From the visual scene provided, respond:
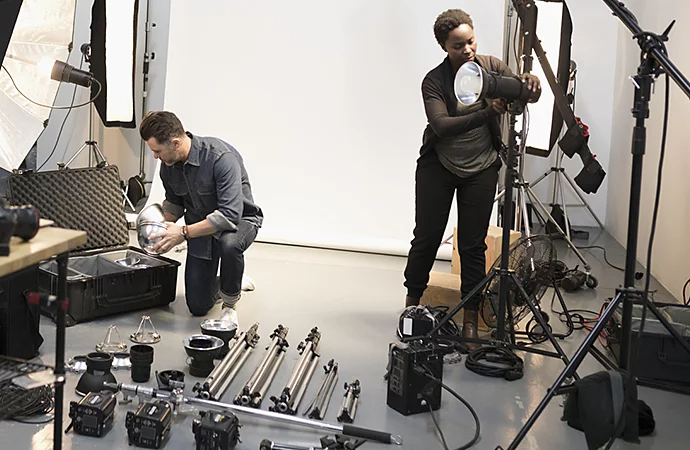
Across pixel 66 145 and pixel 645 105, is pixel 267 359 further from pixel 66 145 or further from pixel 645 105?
pixel 66 145

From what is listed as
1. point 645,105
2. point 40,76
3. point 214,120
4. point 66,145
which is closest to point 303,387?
point 645,105

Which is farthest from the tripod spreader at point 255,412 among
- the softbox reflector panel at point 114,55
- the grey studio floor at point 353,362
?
the softbox reflector panel at point 114,55

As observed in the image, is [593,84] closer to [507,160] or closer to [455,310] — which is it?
[507,160]

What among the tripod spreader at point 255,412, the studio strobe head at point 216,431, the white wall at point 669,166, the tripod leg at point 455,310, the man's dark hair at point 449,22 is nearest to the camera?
the studio strobe head at point 216,431

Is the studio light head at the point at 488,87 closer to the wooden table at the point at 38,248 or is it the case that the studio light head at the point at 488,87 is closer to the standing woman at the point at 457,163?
the standing woman at the point at 457,163

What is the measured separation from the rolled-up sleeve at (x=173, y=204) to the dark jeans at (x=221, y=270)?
0.22m

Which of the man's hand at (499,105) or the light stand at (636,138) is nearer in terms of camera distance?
the light stand at (636,138)

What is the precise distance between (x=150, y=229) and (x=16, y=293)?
2.28ft

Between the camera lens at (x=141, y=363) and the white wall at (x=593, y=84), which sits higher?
the white wall at (x=593, y=84)

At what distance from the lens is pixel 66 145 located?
6.80 m

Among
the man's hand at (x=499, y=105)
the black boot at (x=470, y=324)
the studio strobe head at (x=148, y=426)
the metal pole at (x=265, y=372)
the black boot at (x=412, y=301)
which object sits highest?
the man's hand at (x=499, y=105)

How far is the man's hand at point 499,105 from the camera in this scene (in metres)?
3.03

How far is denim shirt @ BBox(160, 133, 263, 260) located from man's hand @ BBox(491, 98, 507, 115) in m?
1.25

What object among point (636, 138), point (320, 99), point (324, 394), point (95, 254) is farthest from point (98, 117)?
point (636, 138)
